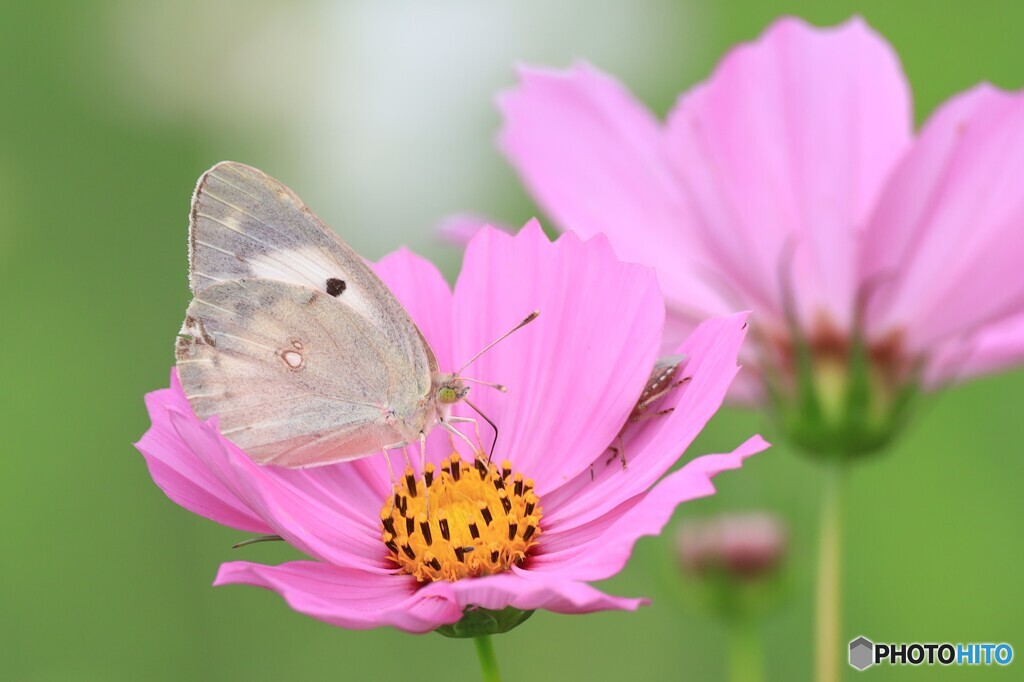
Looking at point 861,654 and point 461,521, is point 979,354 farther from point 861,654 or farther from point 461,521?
point 461,521

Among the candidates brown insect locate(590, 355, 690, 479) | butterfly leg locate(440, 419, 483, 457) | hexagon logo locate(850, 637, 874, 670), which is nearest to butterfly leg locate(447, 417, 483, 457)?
butterfly leg locate(440, 419, 483, 457)

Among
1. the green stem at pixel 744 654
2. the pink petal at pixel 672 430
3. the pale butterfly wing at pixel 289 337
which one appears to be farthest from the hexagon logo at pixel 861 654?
the pale butterfly wing at pixel 289 337

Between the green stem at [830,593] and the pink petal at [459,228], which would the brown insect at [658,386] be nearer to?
the green stem at [830,593]

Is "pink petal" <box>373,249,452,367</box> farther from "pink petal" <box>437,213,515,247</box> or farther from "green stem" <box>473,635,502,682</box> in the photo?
"green stem" <box>473,635,502,682</box>

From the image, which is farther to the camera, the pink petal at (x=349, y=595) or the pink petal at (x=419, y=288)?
the pink petal at (x=419, y=288)

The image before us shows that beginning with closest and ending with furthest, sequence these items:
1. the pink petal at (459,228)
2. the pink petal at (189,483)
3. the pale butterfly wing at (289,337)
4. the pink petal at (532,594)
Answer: the pink petal at (532,594), the pink petal at (189,483), the pale butterfly wing at (289,337), the pink petal at (459,228)

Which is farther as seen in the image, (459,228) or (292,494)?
(459,228)

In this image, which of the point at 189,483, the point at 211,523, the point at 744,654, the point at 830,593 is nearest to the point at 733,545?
the point at 744,654
